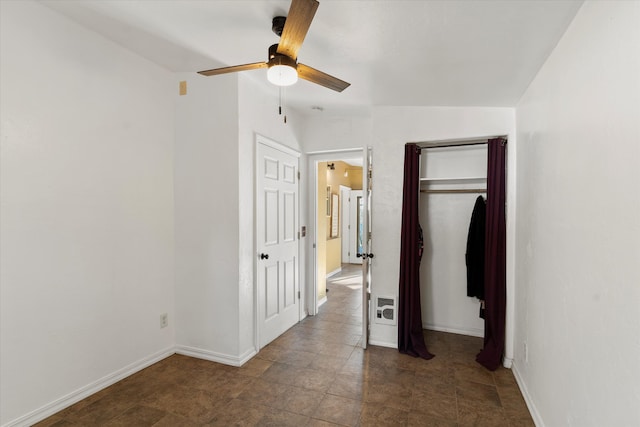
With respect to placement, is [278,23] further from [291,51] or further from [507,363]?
[507,363]

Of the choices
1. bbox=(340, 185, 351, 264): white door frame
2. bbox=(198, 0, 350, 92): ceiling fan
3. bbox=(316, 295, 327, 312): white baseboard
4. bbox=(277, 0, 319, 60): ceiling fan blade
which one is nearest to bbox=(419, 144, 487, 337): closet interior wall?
bbox=(316, 295, 327, 312): white baseboard

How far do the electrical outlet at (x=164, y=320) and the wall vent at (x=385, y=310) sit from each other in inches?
82.2

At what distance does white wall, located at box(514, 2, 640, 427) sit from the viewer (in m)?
1.15

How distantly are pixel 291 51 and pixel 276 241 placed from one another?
2.13m

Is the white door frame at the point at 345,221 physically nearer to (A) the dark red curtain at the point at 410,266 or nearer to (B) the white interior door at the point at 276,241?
(B) the white interior door at the point at 276,241

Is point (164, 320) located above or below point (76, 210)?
below

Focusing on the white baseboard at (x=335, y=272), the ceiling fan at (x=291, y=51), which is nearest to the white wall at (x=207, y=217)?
the ceiling fan at (x=291, y=51)

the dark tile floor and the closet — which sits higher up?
the closet

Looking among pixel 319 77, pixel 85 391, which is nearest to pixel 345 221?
pixel 319 77

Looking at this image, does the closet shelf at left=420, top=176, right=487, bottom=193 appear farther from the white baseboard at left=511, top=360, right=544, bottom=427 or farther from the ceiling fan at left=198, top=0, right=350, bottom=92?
the ceiling fan at left=198, top=0, right=350, bottom=92

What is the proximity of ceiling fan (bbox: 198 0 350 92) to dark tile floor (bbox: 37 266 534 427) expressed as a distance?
2214 mm

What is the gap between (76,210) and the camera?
2301 millimetres

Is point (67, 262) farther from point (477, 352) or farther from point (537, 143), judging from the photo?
point (477, 352)

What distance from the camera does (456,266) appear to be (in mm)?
3641
